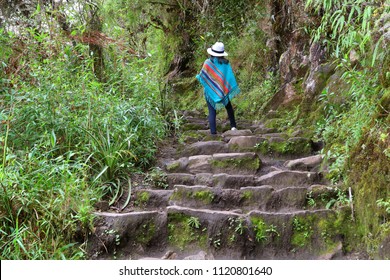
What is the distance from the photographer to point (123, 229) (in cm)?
370

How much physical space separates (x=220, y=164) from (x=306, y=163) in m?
1.00

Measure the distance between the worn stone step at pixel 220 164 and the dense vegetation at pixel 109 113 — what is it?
437 millimetres

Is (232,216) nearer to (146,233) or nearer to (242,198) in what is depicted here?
(242,198)

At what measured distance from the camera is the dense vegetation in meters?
3.48

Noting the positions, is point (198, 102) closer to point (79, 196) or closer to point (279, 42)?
point (279, 42)

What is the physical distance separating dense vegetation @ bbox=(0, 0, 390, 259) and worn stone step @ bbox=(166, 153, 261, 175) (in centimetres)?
44

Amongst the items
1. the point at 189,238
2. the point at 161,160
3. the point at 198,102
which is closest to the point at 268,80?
the point at 198,102

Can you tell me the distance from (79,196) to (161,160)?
6.05 feet

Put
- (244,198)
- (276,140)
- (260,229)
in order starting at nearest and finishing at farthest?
(260,229) < (244,198) < (276,140)

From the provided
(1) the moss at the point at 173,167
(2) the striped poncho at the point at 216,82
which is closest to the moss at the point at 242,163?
(1) the moss at the point at 173,167

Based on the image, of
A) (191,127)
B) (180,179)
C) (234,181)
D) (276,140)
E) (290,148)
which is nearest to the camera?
(234,181)

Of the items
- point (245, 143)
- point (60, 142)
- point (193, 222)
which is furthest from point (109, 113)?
point (193, 222)

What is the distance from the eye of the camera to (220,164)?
16.4 feet

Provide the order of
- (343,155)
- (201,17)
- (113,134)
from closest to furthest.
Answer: (343,155), (113,134), (201,17)
